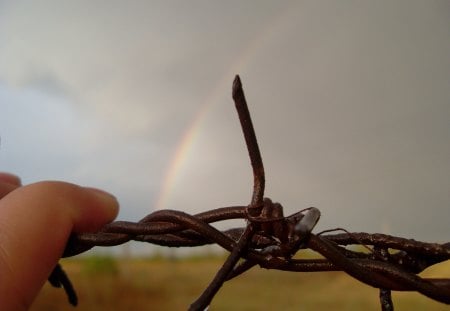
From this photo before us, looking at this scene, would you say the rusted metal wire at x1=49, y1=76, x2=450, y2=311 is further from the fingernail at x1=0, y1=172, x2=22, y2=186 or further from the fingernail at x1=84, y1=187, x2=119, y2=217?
the fingernail at x1=0, y1=172, x2=22, y2=186

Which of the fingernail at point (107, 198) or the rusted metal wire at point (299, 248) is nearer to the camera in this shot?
the rusted metal wire at point (299, 248)

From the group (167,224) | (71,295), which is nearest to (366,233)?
(167,224)

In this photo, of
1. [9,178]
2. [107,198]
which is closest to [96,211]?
[107,198]

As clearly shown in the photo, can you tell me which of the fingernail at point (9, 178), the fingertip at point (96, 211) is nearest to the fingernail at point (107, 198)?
the fingertip at point (96, 211)

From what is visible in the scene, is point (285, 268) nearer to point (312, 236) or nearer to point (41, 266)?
point (312, 236)

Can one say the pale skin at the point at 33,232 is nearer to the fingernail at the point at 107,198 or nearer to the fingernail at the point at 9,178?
the fingernail at the point at 107,198

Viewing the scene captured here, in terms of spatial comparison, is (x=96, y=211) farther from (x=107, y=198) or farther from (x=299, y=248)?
(x=299, y=248)

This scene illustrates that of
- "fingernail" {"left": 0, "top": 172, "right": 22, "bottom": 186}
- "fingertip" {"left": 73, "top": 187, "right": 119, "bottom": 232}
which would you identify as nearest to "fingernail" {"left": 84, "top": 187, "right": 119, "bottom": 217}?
"fingertip" {"left": 73, "top": 187, "right": 119, "bottom": 232}
